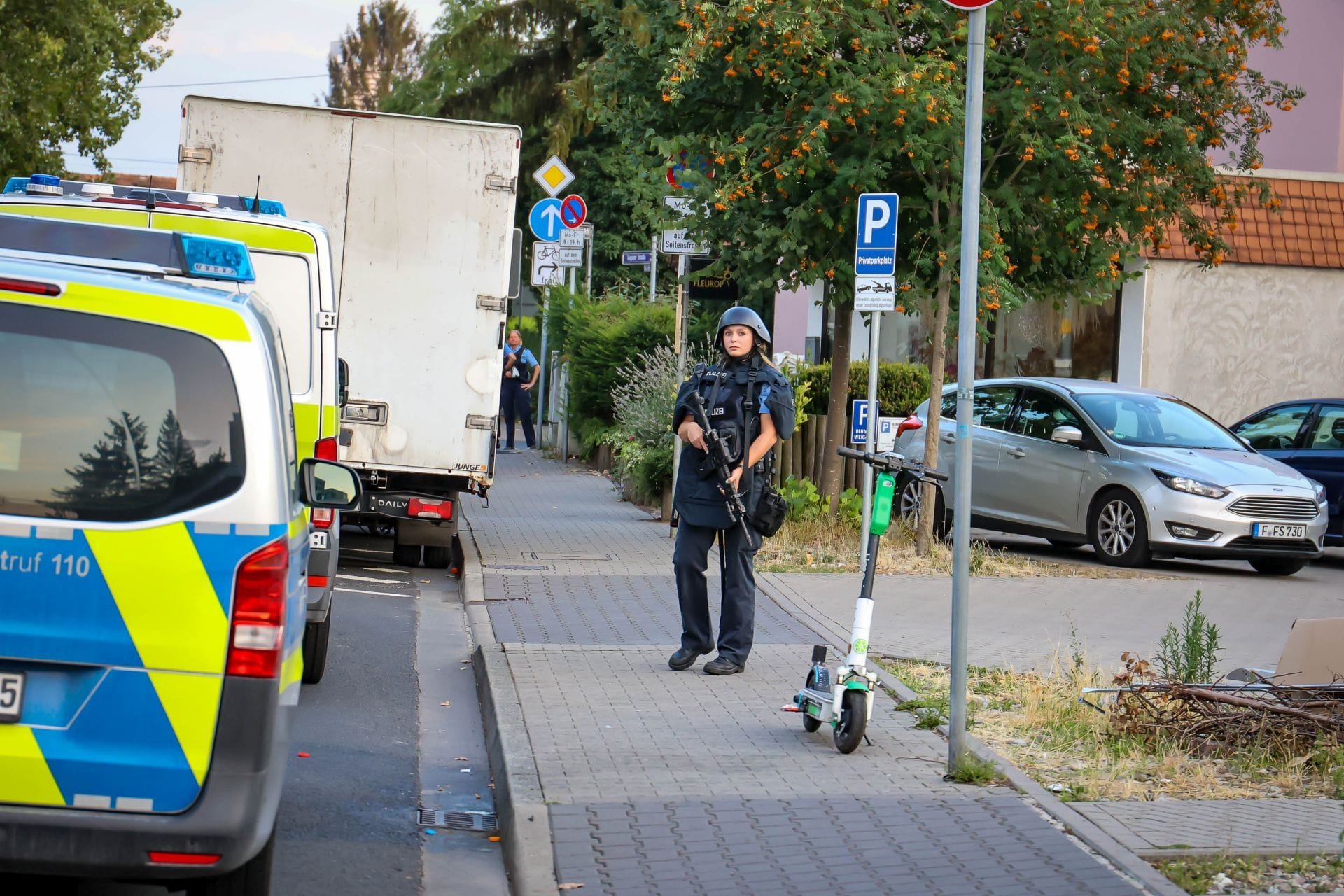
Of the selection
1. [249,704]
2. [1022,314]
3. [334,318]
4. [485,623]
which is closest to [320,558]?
[334,318]

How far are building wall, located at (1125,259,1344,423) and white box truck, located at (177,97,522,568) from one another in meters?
12.2

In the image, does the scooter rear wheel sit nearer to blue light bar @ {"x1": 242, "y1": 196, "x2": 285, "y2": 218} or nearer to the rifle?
the rifle

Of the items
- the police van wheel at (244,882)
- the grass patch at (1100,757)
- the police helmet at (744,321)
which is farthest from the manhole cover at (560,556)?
the police van wheel at (244,882)

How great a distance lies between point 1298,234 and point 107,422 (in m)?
20.7

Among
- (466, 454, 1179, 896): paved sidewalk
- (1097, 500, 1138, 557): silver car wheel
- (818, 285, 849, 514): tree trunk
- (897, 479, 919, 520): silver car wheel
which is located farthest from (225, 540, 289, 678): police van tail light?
(897, 479, 919, 520): silver car wheel

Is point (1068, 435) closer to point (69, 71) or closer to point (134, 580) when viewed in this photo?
point (134, 580)

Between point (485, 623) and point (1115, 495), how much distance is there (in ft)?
20.8

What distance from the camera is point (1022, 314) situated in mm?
23328

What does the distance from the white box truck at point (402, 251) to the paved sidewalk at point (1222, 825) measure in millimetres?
7649

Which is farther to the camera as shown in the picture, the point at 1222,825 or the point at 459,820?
the point at 459,820

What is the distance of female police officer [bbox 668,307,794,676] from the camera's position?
27.3 feet

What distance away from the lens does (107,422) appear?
153 inches

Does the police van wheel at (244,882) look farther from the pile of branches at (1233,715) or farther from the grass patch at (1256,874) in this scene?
the pile of branches at (1233,715)

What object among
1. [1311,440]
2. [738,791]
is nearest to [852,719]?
[738,791]
